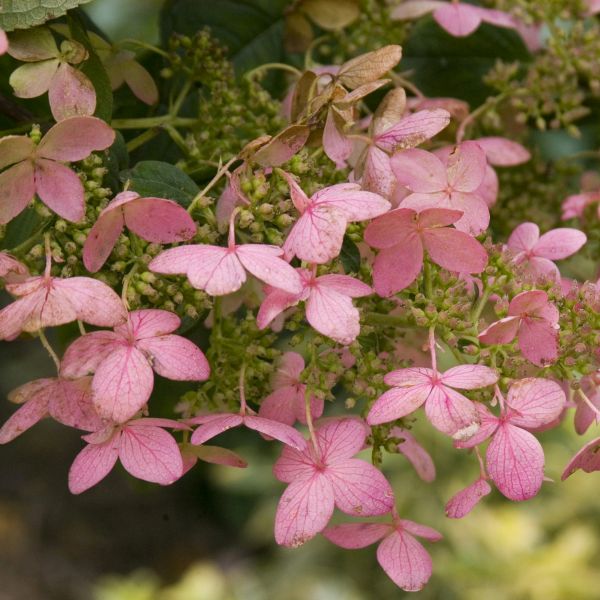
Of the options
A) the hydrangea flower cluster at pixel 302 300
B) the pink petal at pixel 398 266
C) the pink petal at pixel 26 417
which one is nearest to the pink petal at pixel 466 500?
the hydrangea flower cluster at pixel 302 300

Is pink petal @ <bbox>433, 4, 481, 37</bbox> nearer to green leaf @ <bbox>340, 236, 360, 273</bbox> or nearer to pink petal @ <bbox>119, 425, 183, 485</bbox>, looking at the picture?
green leaf @ <bbox>340, 236, 360, 273</bbox>

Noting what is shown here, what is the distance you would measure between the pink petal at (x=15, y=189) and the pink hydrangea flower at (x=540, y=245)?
0.28 m

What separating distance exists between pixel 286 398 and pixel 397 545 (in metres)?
0.10

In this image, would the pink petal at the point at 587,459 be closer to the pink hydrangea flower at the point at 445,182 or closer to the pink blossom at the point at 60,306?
the pink hydrangea flower at the point at 445,182

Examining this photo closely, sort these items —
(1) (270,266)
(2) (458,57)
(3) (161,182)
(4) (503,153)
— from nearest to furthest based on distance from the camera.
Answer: (1) (270,266) → (3) (161,182) → (4) (503,153) → (2) (458,57)

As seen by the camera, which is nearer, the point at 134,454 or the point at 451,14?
the point at 134,454

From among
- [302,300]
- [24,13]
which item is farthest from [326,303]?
[24,13]

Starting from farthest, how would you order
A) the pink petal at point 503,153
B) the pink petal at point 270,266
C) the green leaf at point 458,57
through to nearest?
the green leaf at point 458,57 → the pink petal at point 503,153 → the pink petal at point 270,266

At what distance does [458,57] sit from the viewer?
83cm

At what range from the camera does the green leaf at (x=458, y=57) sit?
82cm

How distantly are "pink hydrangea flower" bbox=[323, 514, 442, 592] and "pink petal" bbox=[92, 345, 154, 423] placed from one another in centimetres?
14

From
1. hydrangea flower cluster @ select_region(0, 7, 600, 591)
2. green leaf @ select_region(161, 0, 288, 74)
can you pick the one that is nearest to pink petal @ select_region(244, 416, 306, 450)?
hydrangea flower cluster @ select_region(0, 7, 600, 591)

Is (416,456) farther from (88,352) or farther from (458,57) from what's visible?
(458,57)

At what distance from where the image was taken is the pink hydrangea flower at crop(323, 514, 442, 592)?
512 millimetres
